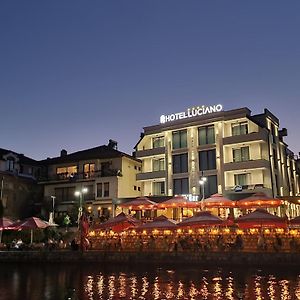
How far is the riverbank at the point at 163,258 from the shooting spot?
98.7 ft

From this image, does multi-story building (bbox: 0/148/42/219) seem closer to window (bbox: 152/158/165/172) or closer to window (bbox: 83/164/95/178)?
window (bbox: 83/164/95/178)

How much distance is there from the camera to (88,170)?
64.4 metres

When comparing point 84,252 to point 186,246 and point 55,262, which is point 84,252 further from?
point 186,246

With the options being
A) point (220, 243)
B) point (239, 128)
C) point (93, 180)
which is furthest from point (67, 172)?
point (220, 243)

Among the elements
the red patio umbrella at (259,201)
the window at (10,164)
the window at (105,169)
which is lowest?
the red patio umbrella at (259,201)

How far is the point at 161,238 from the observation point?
36.9 metres

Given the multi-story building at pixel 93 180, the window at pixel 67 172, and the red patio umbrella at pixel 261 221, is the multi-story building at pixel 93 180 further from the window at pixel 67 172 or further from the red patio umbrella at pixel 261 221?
the red patio umbrella at pixel 261 221

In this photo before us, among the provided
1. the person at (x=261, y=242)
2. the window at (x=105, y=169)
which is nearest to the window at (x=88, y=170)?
the window at (x=105, y=169)

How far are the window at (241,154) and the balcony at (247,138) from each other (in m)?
1.93

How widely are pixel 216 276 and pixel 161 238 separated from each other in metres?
11.2

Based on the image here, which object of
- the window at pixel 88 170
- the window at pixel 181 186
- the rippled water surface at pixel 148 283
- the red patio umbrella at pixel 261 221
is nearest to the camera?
the rippled water surface at pixel 148 283

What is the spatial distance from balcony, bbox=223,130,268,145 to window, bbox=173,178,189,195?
8103 millimetres

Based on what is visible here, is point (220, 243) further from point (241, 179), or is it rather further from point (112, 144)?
point (112, 144)

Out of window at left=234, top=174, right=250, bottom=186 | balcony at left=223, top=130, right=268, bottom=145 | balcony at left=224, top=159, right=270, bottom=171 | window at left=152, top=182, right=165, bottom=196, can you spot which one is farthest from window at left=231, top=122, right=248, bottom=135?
window at left=152, top=182, right=165, bottom=196
